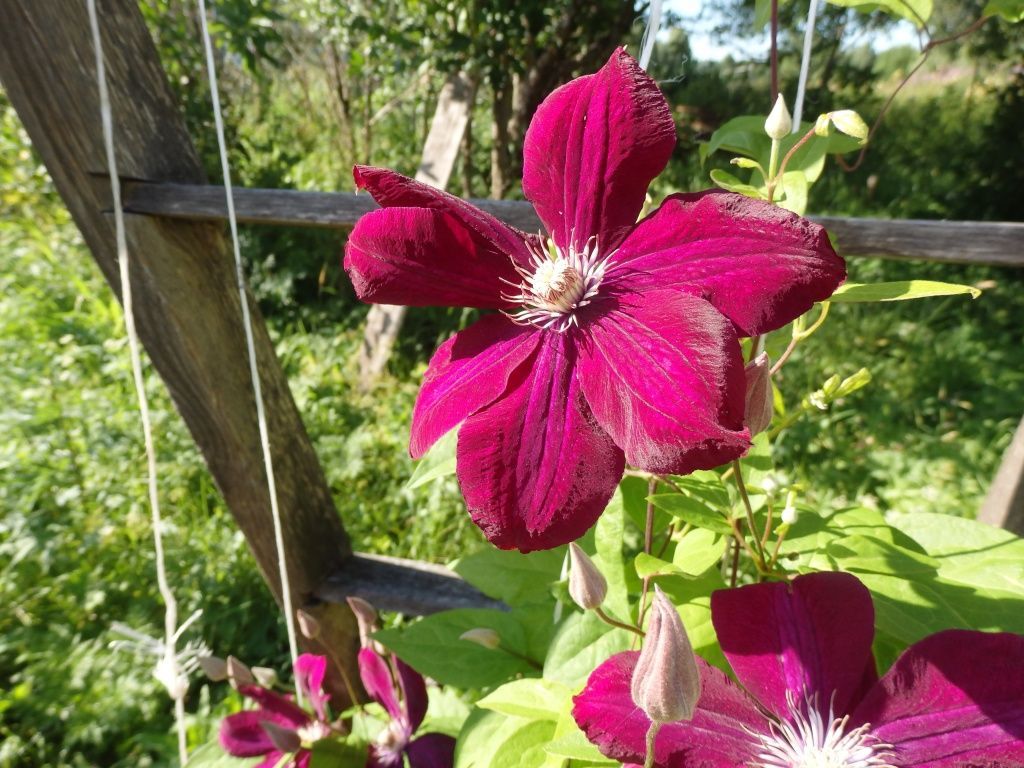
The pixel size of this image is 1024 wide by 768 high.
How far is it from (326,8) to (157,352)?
2.72 meters

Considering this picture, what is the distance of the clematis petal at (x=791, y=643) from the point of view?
423mm

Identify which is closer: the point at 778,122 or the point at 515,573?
the point at 778,122

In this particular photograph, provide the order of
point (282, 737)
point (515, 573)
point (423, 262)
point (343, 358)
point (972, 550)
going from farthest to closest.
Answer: point (343, 358) < point (515, 573) < point (282, 737) < point (972, 550) < point (423, 262)

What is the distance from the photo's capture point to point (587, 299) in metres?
0.42

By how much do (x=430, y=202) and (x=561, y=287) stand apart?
0.09m

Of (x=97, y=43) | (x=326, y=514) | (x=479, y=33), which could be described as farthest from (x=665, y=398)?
(x=479, y=33)

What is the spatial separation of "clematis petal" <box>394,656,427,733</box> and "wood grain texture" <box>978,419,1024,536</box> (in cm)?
77

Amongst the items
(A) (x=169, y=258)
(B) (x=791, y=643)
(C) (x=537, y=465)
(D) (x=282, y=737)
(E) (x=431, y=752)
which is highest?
(A) (x=169, y=258)

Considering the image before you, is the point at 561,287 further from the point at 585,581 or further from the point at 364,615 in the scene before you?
the point at 364,615

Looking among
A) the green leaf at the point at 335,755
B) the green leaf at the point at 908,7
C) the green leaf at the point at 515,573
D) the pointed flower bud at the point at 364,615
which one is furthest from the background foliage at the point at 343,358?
the green leaf at the point at 908,7

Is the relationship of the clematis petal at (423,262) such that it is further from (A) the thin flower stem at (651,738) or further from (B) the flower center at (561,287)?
(A) the thin flower stem at (651,738)

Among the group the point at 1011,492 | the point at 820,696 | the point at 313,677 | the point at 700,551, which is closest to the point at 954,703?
the point at 820,696

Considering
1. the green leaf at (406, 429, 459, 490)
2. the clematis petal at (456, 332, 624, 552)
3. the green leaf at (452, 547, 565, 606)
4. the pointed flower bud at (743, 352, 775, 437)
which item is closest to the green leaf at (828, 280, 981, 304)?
the pointed flower bud at (743, 352, 775, 437)

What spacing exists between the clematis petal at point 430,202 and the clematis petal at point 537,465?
0.10m
